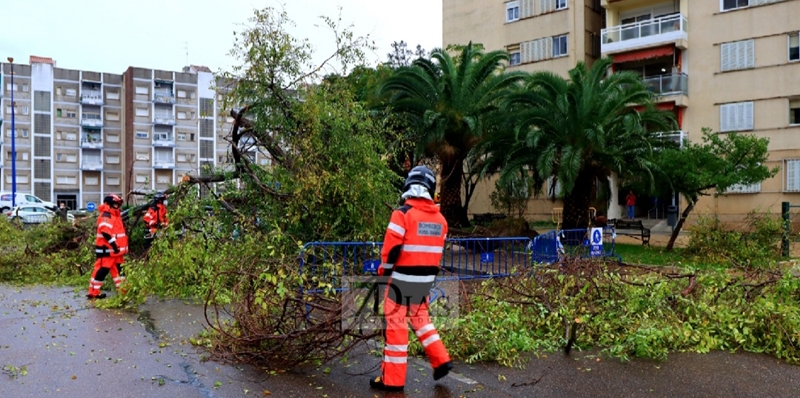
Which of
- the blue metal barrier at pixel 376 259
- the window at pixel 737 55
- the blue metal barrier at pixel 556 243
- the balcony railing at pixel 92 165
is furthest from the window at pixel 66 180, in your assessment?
the blue metal barrier at pixel 376 259

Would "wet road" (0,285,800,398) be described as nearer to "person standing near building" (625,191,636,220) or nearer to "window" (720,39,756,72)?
"window" (720,39,756,72)

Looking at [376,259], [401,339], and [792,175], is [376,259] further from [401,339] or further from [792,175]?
[792,175]

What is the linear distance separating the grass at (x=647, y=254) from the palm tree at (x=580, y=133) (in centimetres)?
167

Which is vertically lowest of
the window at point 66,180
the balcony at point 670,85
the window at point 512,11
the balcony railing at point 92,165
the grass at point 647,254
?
the grass at point 647,254

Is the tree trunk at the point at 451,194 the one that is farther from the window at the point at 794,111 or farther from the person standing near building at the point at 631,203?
the window at the point at 794,111

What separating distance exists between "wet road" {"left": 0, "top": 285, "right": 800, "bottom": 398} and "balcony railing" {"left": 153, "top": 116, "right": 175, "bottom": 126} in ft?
237

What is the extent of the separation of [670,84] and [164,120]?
201 feet

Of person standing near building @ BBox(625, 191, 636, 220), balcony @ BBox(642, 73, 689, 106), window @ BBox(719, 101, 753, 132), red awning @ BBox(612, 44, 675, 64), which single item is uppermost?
red awning @ BBox(612, 44, 675, 64)

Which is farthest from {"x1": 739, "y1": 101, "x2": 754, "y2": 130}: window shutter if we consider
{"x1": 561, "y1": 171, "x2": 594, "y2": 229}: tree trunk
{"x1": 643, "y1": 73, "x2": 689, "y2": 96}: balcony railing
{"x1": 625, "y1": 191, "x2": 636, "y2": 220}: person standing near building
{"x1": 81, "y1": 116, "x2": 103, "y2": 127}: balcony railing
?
{"x1": 81, "y1": 116, "x2": 103, "y2": 127}: balcony railing

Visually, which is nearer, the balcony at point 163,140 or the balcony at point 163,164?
the balcony at point 163,140

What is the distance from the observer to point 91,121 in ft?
241

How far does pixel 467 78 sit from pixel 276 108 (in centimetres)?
1088

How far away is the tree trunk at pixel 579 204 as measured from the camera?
1905cm

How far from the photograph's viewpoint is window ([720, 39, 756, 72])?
27266 millimetres
